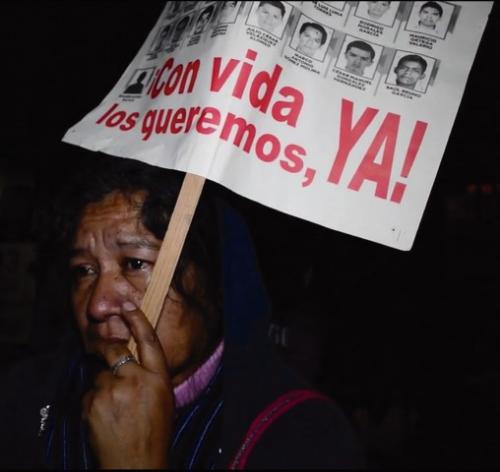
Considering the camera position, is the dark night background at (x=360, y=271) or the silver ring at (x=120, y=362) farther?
the dark night background at (x=360, y=271)

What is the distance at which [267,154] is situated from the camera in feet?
3.85

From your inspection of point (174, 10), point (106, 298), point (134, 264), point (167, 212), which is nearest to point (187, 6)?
point (174, 10)

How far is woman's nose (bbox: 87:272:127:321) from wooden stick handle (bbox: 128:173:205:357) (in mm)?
308

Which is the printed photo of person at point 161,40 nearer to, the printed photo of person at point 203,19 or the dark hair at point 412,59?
the printed photo of person at point 203,19

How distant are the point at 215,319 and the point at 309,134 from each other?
0.74m

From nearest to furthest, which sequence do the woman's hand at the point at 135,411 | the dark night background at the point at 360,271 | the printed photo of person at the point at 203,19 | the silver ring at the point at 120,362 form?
the woman's hand at the point at 135,411 → the silver ring at the point at 120,362 → the printed photo of person at the point at 203,19 → the dark night background at the point at 360,271

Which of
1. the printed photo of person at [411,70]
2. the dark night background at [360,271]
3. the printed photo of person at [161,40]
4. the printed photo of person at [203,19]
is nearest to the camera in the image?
the printed photo of person at [411,70]

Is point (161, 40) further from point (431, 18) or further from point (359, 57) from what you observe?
point (431, 18)

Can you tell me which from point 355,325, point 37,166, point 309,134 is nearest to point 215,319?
point 309,134

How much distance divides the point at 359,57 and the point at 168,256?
2.37ft

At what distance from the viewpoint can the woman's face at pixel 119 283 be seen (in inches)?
54.3

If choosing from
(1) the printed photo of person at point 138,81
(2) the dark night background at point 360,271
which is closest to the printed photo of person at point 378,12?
(1) the printed photo of person at point 138,81

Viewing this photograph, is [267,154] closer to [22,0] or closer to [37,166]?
[22,0]

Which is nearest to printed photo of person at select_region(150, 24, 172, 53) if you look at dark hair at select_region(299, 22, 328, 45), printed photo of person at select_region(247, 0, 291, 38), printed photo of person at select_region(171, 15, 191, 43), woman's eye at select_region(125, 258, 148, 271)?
printed photo of person at select_region(171, 15, 191, 43)
